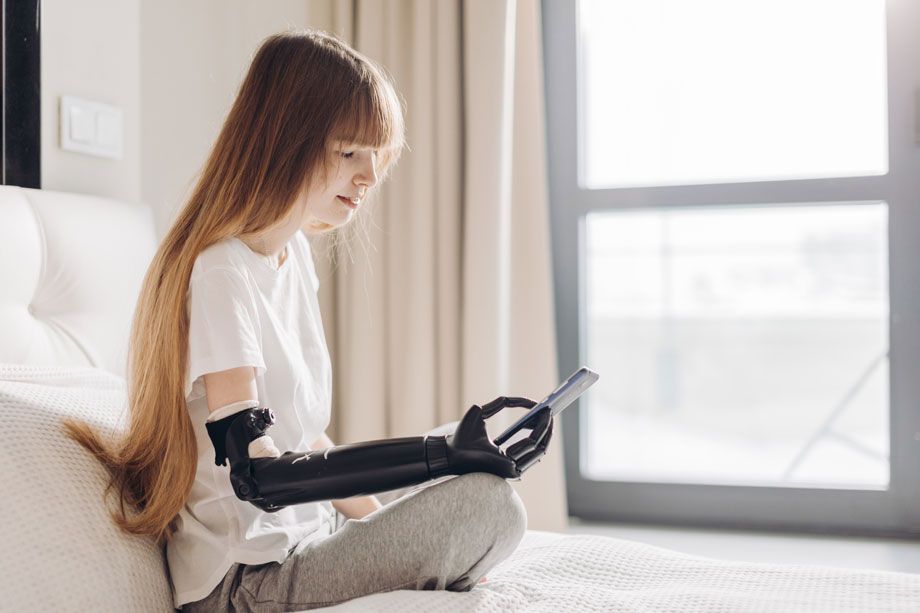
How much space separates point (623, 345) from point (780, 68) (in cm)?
107

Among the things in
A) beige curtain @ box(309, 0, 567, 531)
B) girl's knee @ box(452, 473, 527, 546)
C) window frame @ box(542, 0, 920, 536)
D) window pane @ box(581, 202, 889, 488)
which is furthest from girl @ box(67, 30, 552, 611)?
window pane @ box(581, 202, 889, 488)

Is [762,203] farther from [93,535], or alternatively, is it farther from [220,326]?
[93,535]

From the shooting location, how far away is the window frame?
Answer: 214 cm

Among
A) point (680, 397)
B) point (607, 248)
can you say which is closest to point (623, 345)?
point (680, 397)

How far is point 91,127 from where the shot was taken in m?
1.62

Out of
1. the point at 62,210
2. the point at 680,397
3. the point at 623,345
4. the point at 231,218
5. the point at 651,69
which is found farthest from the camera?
the point at 680,397

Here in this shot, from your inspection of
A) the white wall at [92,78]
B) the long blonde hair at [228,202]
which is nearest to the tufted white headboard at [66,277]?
the white wall at [92,78]

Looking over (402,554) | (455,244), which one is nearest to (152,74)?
(455,244)

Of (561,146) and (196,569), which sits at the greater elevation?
(561,146)

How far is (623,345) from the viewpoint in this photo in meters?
3.07

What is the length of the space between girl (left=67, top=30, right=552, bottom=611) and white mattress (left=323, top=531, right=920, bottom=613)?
0.06 m

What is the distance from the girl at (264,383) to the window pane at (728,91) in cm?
134

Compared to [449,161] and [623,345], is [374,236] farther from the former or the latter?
[623,345]

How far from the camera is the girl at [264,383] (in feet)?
Answer: 3.32
